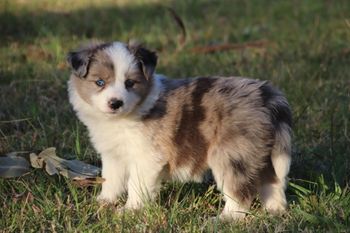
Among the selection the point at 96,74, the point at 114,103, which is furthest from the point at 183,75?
the point at 114,103

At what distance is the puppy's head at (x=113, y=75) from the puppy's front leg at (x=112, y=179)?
530 millimetres

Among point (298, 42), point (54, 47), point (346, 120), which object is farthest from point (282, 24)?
point (346, 120)

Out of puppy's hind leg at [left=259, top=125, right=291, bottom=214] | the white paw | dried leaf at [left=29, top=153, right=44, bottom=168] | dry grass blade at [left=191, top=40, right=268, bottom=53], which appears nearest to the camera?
puppy's hind leg at [left=259, top=125, right=291, bottom=214]

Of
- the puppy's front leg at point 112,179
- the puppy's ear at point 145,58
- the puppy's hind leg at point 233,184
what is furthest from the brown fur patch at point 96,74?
the puppy's hind leg at point 233,184

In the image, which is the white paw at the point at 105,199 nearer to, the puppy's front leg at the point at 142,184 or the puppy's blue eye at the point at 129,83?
the puppy's front leg at the point at 142,184

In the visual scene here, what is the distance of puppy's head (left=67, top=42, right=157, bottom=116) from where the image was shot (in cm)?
481

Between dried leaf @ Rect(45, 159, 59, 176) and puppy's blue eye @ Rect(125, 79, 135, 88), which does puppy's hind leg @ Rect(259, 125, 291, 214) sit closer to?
puppy's blue eye @ Rect(125, 79, 135, 88)

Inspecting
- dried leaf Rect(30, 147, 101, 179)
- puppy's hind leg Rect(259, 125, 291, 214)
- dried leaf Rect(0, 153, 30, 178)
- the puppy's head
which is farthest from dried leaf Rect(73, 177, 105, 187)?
puppy's hind leg Rect(259, 125, 291, 214)

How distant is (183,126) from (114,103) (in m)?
0.56

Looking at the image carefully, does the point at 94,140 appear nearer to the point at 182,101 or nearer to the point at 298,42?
the point at 182,101

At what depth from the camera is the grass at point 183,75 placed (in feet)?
15.6

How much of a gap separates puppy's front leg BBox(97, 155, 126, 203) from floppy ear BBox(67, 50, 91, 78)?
2.33 feet

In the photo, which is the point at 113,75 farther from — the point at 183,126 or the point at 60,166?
the point at 60,166

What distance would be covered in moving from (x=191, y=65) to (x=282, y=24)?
291cm
